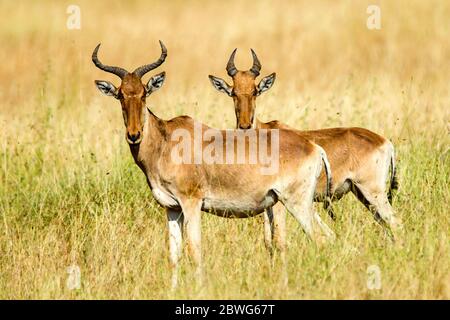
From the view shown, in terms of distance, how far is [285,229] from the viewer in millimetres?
9938

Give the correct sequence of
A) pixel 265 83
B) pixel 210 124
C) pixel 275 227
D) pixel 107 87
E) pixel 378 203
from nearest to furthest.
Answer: pixel 107 87
pixel 275 227
pixel 378 203
pixel 265 83
pixel 210 124

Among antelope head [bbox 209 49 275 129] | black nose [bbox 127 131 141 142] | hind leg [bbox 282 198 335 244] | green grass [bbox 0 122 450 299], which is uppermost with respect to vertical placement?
antelope head [bbox 209 49 275 129]

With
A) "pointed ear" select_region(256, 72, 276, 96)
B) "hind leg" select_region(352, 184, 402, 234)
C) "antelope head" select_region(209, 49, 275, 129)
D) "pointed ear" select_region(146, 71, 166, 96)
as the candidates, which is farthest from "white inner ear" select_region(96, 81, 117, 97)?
"hind leg" select_region(352, 184, 402, 234)

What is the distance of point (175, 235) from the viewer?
9.55 m

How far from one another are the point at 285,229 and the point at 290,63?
11321 mm

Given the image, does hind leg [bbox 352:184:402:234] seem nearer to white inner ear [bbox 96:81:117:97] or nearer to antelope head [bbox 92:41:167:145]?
antelope head [bbox 92:41:167:145]

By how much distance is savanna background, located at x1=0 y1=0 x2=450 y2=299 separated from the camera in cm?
876

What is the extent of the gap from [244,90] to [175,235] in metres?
2.49

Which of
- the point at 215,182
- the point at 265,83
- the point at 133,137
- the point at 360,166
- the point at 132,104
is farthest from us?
the point at 265,83

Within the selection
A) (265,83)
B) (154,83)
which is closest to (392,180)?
(265,83)

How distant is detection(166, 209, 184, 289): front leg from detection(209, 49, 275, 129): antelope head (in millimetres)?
1721

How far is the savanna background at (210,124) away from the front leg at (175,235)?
129mm

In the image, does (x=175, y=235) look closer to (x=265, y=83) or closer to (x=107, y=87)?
(x=107, y=87)

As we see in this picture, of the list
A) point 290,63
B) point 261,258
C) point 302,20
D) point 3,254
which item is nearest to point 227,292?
point 261,258
